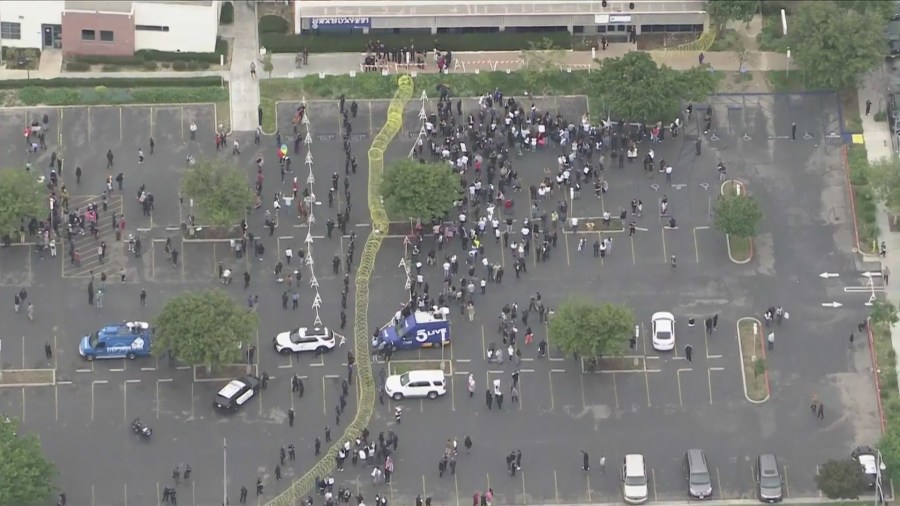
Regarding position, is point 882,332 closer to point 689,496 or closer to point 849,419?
point 849,419

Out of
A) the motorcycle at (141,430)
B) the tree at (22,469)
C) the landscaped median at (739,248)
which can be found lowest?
the tree at (22,469)

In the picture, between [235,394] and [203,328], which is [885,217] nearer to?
[235,394]

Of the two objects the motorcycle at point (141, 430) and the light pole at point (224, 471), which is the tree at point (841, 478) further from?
the motorcycle at point (141, 430)

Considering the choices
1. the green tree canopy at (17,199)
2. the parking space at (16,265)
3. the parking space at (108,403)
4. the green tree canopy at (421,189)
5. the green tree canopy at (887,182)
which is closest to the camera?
the parking space at (108,403)

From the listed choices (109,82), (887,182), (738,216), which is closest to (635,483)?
(738,216)

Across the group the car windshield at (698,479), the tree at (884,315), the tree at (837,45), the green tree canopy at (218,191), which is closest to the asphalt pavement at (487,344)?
the tree at (884,315)

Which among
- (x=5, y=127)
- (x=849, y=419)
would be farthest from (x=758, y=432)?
(x=5, y=127)

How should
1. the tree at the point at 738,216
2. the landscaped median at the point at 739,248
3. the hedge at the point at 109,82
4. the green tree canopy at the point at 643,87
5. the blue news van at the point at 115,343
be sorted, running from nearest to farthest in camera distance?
the blue news van at the point at 115,343, the tree at the point at 738,216, the landscaped median at the point at 739,248, the green tree canopy at the point at 643,87, the hedge at the point at 109,82
